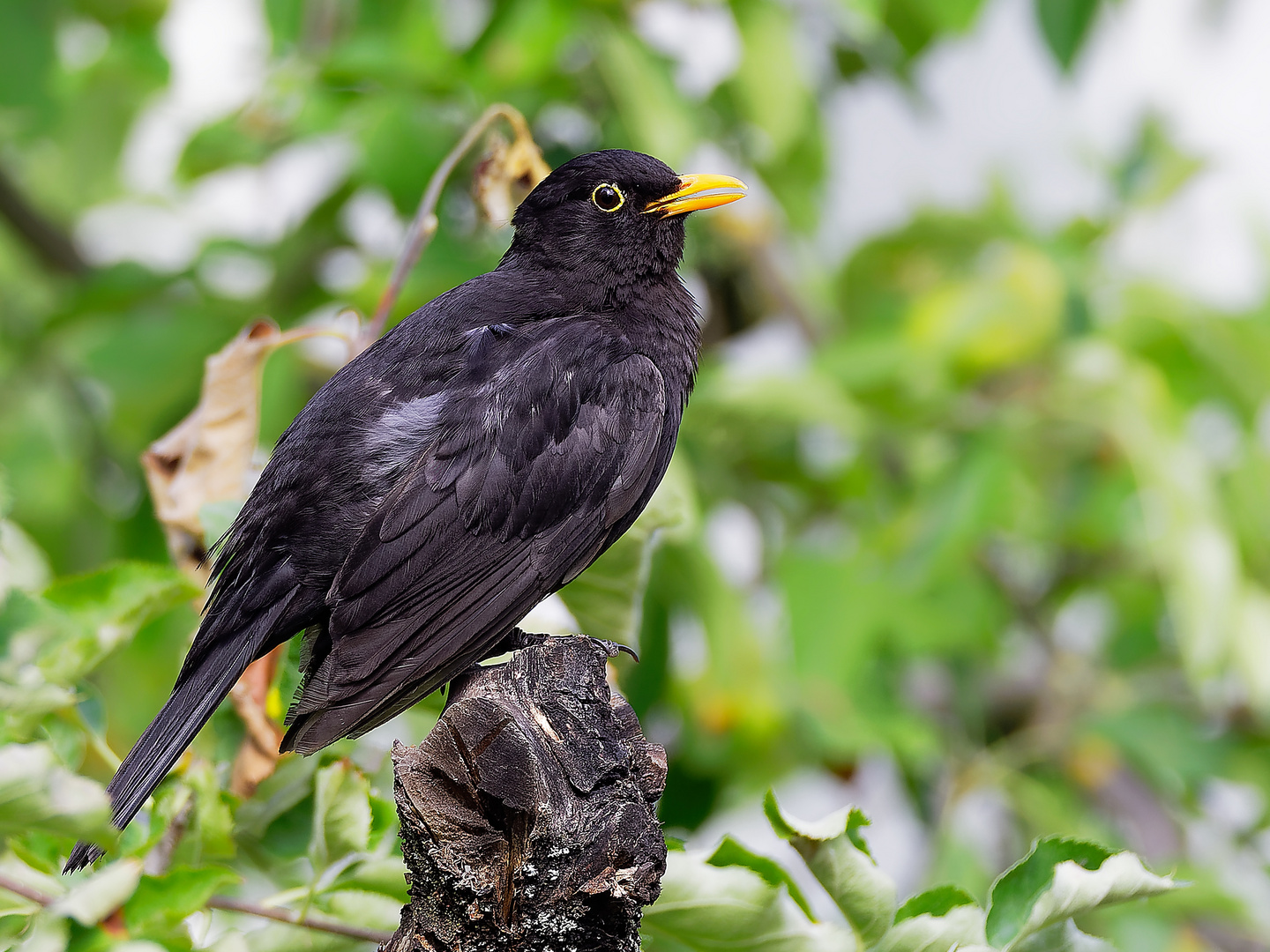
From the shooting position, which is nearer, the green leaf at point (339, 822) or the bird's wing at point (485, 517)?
the green leaf at point (339, 822)

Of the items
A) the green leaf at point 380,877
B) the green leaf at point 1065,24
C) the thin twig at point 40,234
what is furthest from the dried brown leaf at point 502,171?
the thin twig at point 40,234

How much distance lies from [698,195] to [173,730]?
1.62 meters

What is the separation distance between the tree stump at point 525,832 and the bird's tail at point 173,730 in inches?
19.3

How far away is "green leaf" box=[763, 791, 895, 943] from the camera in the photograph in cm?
163

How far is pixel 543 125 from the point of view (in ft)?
13.5

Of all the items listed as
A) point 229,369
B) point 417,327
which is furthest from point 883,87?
point 229,369

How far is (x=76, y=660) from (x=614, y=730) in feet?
2.91

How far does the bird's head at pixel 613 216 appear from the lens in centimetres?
294

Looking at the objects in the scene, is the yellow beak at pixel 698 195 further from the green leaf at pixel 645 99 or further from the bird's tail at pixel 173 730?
the bird's tail at pixel 173 730

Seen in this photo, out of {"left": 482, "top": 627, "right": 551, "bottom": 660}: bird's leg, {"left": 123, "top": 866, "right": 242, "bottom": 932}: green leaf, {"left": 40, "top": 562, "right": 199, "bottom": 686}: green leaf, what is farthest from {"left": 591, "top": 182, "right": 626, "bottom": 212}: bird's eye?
{"left": 123, "top": 866, "right": 242, "bottom": 932}: green leaf

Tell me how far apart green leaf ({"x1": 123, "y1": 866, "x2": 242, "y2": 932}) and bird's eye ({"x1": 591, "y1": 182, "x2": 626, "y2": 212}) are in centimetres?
183

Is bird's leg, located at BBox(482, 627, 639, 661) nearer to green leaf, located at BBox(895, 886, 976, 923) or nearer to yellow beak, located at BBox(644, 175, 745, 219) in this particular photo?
green leaf, located at BBox(895, 886, 976, 923)

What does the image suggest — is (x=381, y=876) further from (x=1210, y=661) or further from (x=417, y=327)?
(x=1210, y=661)

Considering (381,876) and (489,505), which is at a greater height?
(489,505)
